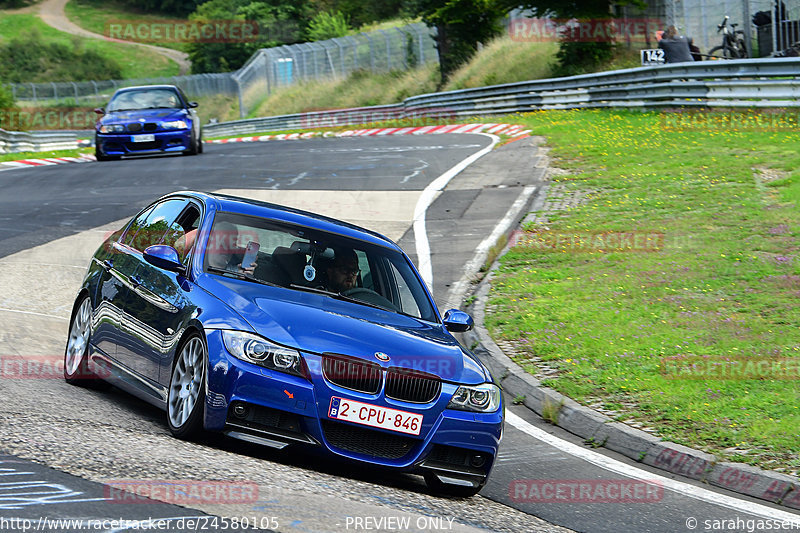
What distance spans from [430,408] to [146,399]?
196 cm

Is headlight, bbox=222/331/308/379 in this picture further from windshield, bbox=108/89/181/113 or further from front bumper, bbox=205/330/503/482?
windshield, bbox=108/89/181/113

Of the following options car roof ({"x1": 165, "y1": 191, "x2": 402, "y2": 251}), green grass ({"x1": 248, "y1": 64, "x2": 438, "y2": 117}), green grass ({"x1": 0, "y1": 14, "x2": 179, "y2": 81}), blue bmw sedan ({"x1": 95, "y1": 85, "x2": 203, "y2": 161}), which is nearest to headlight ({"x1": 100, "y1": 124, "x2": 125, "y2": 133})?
blue bmw sedan ({"x1": 95, "y1": 85, "x2": 203, "y2": 161})

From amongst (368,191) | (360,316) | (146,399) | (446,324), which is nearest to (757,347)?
(446,324)

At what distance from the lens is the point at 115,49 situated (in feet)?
383

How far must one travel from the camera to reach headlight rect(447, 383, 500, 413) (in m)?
6.32

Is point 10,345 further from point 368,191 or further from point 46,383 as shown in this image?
point 368,191

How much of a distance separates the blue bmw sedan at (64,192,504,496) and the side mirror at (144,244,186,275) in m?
0.01

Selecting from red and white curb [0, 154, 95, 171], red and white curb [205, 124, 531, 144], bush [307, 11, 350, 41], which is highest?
bush [307, 11, 350, 41]

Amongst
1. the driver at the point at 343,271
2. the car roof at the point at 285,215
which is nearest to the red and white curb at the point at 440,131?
the car roof at the point at 285,215

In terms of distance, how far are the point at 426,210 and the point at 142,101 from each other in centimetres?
1076

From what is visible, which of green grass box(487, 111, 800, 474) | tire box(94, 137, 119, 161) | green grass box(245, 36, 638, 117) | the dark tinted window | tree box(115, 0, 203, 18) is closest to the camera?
the dark tinted window

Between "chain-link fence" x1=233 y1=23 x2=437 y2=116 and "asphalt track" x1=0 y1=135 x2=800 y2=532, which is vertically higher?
"chain-link fence" x1=233 y1=23 x2=437 y2=116

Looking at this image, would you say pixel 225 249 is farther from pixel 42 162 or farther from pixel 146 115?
pixel 42 162

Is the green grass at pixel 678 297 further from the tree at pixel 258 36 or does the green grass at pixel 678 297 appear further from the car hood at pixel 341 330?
the tree at pixel 258 36
